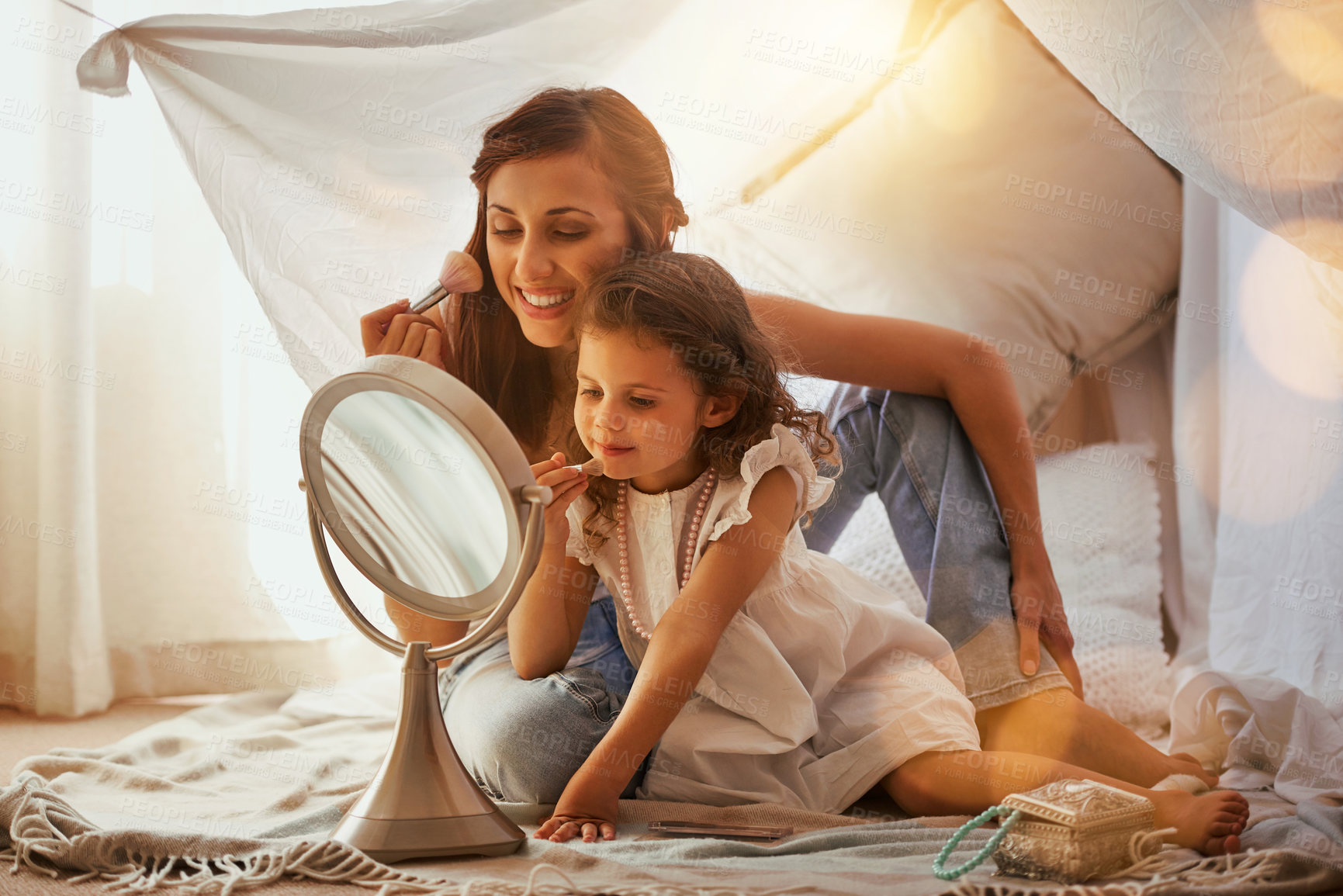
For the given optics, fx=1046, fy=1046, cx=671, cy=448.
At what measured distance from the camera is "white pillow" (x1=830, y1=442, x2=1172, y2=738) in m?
1.34

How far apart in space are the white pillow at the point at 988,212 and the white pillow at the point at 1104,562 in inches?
4.8

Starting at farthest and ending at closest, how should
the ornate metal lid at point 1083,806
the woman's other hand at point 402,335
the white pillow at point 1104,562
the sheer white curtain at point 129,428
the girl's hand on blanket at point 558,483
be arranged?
the sheer white curtain at point 129,428 → the white pillow at point 1104,562 → the woman's other hand at point 402,335 → the girl's hand on blanket at point 558,483 → the ornate metal lid at point 1083,806

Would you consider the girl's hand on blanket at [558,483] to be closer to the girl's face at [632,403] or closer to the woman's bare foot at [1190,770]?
the girl's face at [632,403]

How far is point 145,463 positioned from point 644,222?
98cm

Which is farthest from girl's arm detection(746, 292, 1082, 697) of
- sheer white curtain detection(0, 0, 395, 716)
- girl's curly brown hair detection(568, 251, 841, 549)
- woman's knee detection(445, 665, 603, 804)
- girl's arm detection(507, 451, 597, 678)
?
sheer white curtain detection(0, 0, 395, 716)

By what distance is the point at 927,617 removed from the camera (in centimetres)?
118

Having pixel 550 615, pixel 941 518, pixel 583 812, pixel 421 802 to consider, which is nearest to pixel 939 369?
pixel 941 518

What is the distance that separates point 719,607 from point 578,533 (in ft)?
0.58

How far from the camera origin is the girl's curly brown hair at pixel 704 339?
0.99 m

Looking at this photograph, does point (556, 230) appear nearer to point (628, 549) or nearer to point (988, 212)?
point (628, 549)

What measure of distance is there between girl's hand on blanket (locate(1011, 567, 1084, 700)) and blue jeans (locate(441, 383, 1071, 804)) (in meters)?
0.01

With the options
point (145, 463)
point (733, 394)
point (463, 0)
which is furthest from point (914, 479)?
point (145, 463)

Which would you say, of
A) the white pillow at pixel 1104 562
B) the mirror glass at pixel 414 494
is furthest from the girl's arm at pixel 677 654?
the white pillow at pixel 1104 562

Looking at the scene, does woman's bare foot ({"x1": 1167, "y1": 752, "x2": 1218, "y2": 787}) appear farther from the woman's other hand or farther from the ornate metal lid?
the woman's other hand
